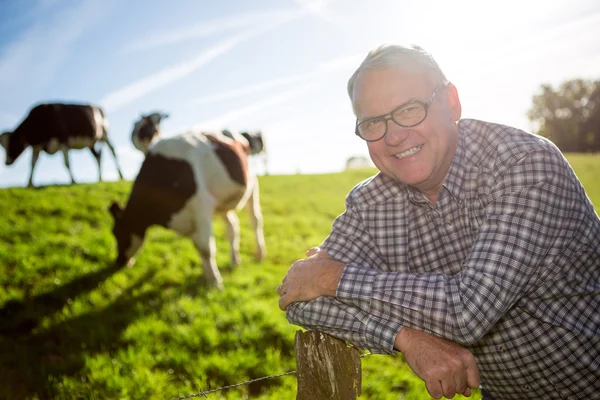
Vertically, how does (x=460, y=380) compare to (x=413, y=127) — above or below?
below

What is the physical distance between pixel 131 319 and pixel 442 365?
14.4 feet

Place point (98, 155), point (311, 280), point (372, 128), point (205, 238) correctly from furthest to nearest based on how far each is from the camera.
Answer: point (98, 155), point (205, 238), point (372, 128), point (311, 280)

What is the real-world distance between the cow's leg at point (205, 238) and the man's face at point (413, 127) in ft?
15.3

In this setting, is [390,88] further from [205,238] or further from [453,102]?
[205,238]

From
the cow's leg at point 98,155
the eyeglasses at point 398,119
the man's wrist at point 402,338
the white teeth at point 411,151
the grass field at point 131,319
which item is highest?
the cow's leg at point 98,155

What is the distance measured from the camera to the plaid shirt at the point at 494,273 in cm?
161

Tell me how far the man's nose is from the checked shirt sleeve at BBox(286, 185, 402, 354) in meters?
0.51

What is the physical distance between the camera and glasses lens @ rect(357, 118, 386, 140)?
214 centimetres

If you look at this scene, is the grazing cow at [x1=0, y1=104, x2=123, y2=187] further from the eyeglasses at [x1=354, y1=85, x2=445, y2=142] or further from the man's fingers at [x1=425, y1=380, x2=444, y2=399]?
the man's fingers at [x1=425, y1=380, x2=444, y2=399]

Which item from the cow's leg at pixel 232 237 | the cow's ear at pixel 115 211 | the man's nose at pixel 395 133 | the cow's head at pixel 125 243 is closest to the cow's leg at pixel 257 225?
the cow's leg at pixel 232 237

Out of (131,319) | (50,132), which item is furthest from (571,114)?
(131,319)

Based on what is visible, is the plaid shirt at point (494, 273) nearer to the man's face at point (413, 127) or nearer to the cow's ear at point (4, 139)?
the man's face at point (413, 127)

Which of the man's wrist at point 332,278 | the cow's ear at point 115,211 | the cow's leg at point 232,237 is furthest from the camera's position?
the cow's leg at point 232,237

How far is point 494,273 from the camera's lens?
5.18ft
